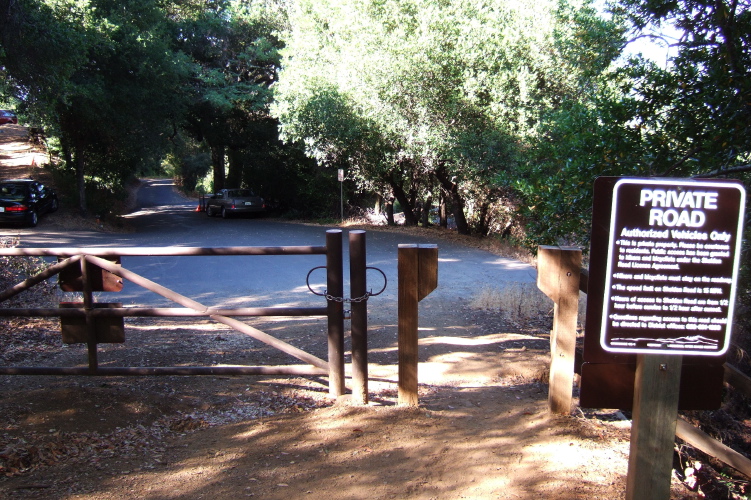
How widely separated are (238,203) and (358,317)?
29.0 meters

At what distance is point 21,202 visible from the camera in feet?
72.7

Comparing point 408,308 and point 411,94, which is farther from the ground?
point 411,94

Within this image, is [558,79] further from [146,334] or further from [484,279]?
[146,334]

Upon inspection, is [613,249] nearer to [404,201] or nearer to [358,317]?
[358,317]

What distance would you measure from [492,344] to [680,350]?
5333mm

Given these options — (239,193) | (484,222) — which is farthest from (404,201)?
(239,193)

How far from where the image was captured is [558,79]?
16453 millimetres

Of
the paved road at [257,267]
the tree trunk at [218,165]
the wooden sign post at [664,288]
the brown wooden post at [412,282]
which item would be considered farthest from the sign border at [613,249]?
the tree trunk at [218,165]

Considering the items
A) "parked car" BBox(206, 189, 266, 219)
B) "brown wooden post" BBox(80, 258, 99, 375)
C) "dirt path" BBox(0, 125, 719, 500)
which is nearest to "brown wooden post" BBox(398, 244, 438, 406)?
"dirt path" BBox(0, 125, 719, 500)

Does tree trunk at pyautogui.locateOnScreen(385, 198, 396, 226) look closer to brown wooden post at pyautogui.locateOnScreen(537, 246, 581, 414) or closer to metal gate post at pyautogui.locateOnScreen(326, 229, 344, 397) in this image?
metal gate post at pyautogui.locateOnScreen(326, 229, 344, 397)

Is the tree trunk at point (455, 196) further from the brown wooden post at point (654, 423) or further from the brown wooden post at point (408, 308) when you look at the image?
the brown wooden post at point (654, 423)

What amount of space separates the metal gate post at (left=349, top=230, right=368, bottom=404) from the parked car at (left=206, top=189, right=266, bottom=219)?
28930 millimetres

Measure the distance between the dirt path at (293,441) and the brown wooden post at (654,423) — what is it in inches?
34.5

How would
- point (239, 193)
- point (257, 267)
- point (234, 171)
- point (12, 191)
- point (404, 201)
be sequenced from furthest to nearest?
point (234, 171), point (239, 193), point (404, 201), point (12, 191), point (257, 267)
